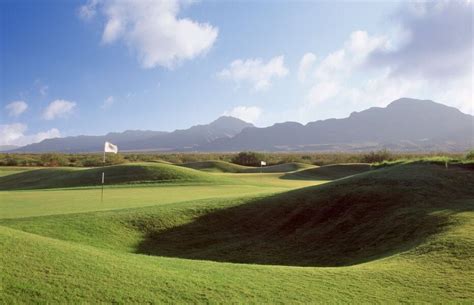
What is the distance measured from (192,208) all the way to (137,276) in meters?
9.82

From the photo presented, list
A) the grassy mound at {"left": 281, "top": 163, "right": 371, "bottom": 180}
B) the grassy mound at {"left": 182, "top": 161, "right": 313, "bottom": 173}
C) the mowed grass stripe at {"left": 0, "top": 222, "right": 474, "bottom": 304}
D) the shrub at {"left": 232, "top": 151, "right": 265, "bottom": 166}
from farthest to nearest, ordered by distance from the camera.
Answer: the shrub at {"left": 232, "top": 151, "right": 265, "bottom": 166} → the grassy mound at {"left": 182, "top": 161, "right": 313, "bottom": 173} → the grassy mound at {"left": 281, "top": 163, "right": 371, "bottom": 180} → the mowed grass stripe at {"left": 0, "top": 222, "right": 474, "bottom": 304}

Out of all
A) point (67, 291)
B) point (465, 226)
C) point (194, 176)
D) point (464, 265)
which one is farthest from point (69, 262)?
point (194, 176)

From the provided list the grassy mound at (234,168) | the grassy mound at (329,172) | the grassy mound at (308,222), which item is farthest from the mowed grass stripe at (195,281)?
the grassy mound at (234,168)

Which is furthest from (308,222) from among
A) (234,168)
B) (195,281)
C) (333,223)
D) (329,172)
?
(234,168)

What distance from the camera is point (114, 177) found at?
3569 cm

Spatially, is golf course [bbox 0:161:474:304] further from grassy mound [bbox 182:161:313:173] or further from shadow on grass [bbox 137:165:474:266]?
grassy mound [bbox 182:161:313:173]

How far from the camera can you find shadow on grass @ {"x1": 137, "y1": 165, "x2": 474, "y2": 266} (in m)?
11.3

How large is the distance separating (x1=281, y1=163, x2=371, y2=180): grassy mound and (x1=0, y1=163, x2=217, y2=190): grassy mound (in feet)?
43.9

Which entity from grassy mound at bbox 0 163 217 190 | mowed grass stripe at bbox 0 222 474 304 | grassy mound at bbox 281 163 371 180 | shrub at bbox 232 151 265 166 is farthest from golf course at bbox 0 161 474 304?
shrub at bbox 232 151 265 166

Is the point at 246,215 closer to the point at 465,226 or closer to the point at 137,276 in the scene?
the point at 465,226

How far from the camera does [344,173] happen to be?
46.7 metres

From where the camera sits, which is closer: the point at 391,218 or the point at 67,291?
the point at 67,291

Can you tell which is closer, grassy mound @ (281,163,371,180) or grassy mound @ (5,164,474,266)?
grassy mound @ (5,164,474,266)

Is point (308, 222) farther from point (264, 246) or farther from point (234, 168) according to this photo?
point (234, 168)
